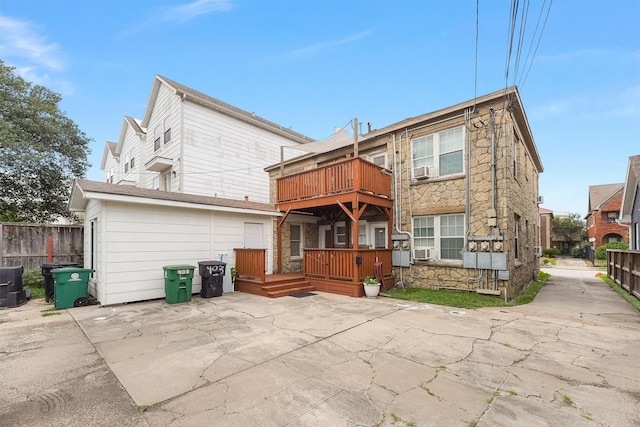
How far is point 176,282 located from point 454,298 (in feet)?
24.8

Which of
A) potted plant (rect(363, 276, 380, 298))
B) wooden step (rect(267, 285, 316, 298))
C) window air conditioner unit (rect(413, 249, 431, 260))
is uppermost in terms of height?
window air conditioner unit (rect(413, 249, 431, 260))

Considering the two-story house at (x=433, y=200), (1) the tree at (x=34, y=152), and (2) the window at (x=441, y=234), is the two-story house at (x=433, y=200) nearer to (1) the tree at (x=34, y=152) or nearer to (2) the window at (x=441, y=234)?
(2) the window at (x=441, y=234)

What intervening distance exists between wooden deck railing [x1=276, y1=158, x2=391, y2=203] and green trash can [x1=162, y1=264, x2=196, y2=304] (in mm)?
4709

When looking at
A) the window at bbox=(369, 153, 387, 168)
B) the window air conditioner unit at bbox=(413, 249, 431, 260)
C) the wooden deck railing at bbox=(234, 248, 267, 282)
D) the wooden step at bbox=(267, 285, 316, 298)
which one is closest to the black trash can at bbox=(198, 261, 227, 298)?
the wooden deck railing at bbox=(234, 248, 267, 282)

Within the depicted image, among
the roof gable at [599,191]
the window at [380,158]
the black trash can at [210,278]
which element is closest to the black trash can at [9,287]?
the black trash can at [210,278]

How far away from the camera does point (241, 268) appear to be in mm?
9688

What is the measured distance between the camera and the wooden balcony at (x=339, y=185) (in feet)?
29.6

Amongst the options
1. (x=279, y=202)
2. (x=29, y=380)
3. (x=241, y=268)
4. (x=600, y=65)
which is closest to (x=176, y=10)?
(x=279, y=202)

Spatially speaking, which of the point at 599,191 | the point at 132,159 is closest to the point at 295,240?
the point at 132,159

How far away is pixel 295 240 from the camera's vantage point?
41.9 ft

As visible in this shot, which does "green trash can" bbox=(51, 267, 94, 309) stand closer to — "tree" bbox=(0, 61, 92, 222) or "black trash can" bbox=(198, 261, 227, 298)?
"black trash can" bbox=(198, 261, 227, 298)

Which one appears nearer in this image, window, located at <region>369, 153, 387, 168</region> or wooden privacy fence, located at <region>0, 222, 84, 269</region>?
wooden privacy fence, located at <region>0, 222, 84, 269</region>

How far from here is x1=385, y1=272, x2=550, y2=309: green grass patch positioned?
7.33 m

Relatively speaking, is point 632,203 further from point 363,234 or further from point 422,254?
point 363,234
